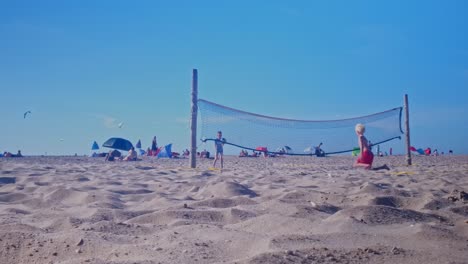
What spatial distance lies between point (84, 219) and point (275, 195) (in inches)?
72.2

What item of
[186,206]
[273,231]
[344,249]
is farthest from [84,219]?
[344,249]

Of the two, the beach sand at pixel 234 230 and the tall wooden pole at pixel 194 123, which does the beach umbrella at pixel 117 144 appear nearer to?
the tall wooden pole at pixel 194 123

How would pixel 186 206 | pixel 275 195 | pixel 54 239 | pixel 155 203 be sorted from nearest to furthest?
pixel 54 239 < pixel 186 206 < pixel 155 203 < pixel 275 195

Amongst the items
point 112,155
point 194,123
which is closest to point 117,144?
point 112,155

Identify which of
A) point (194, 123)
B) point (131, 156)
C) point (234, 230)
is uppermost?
point (194, 123)

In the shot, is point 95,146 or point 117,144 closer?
point 117,144

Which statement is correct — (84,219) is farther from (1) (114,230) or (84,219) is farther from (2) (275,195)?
(2) (275,195)

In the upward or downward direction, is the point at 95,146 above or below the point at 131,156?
above

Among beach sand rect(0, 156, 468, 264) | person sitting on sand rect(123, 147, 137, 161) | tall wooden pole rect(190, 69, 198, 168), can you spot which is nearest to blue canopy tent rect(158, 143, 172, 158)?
person sitting on sand rect(123, 147, 137, 161)

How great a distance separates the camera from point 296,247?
6.96ft

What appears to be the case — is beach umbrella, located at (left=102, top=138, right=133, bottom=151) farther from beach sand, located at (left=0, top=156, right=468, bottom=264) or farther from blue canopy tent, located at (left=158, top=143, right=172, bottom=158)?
beach sand, located at (left=0, top=156, right=468, bottom=264)

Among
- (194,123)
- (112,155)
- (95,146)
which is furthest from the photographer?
(95,146)

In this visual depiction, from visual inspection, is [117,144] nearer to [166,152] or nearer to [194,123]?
[166,152]

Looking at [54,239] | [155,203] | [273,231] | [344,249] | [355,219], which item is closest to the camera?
[344,249]
